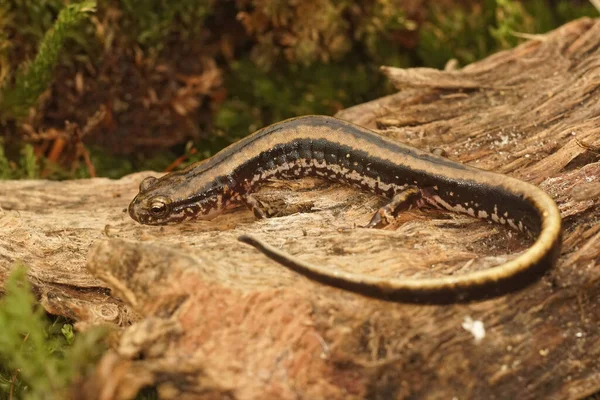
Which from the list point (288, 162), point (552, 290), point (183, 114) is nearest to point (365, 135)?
point (288, 162)

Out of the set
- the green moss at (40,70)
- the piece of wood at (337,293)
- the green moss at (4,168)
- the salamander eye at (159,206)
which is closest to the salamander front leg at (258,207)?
the piece of wood at (337,293)

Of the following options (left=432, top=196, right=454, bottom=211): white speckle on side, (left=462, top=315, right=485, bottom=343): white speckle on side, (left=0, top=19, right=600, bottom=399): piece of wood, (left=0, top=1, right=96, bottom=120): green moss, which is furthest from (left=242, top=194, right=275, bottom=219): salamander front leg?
(left=0, top=1, right=96, bottom=120): green moss

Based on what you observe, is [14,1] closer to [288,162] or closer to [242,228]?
[288,162]

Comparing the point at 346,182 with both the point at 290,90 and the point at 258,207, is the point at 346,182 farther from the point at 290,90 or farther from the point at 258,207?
the point at 290,90

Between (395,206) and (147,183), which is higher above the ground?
(147,183)

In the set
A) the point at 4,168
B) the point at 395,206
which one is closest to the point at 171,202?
the point at 395,206

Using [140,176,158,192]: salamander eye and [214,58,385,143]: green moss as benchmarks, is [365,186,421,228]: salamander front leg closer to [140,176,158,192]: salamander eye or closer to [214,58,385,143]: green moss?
[140,176,158,192]: salamander eye
